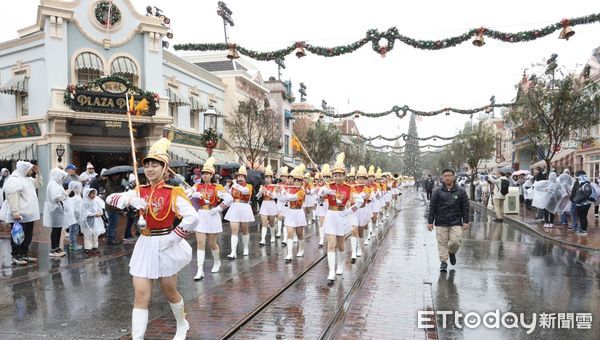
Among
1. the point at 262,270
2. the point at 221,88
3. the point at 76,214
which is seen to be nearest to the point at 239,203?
the point at 262,270

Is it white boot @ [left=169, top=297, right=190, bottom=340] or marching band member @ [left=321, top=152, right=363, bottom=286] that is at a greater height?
marching band member @ [left=321, top=152, right=363, bottom=286]

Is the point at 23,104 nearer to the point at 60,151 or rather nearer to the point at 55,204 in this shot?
the point at 60,151

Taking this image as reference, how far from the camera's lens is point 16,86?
819 inches

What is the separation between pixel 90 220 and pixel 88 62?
41.6 feet

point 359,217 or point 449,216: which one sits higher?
point 449,216

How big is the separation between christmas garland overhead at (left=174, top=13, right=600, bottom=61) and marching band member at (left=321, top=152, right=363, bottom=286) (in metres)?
6.34

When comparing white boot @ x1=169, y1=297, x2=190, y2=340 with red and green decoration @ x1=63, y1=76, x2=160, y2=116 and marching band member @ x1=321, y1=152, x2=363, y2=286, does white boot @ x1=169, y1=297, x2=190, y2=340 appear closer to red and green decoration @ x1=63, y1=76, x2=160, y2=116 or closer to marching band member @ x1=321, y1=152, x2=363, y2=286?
marching band member @ x1=321, y1=152, x2=363, y2=286

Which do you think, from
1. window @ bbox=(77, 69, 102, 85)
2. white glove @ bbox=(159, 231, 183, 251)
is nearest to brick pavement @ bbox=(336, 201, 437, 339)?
white glove @ bbox=(159, 231, 183, 251)

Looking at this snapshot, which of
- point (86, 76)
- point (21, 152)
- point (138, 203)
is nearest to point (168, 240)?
point (138, 203)

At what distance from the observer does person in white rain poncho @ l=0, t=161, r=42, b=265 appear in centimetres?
928

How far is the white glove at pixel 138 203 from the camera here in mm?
4845

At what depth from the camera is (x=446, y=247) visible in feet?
29.3

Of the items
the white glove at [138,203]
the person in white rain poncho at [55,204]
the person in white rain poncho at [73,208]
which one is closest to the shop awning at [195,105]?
the person in white rain poncho at [73,208]

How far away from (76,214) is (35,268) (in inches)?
77.5
